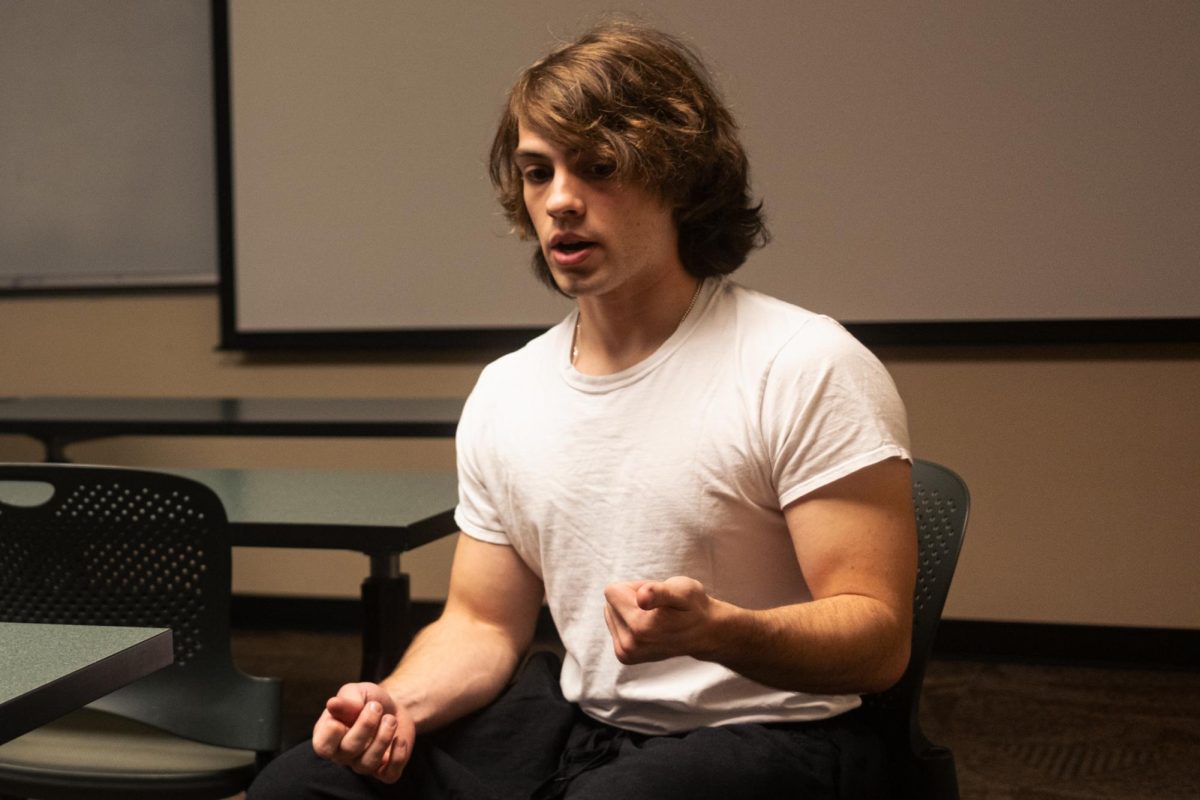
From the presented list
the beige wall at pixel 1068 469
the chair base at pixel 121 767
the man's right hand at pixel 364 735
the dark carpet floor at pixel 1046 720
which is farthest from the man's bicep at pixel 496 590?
the beige wall at pixel 1068 469

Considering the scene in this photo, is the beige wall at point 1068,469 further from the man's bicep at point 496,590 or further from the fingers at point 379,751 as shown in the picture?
the fingers at point 379,751

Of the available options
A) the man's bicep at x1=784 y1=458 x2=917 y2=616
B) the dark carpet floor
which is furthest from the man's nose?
the dark carpet floor

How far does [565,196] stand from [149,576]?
64 cm

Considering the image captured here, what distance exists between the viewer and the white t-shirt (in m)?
1.16

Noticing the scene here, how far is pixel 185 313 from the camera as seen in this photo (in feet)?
12.8

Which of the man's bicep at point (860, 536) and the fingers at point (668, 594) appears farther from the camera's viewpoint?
the man's bicep at point (860, 536)

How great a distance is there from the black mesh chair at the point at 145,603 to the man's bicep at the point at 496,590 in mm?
258

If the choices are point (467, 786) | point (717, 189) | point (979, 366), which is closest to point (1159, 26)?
point (979, 366)

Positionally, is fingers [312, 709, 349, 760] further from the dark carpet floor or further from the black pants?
the dark carpet floor

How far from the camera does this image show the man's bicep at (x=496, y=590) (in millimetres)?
1354

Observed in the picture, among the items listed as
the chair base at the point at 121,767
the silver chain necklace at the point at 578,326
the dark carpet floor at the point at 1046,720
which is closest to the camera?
the silver chain necklace at the point at 578,326

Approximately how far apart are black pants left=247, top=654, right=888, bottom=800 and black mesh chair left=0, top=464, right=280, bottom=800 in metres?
0.29

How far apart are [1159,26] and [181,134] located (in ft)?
9.02

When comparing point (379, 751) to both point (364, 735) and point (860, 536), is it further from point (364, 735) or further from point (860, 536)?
point (860, 536)
